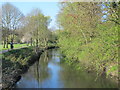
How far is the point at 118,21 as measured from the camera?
3.62 metres

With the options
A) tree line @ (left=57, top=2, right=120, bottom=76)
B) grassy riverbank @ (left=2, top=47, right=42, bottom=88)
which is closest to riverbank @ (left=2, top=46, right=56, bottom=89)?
grassy riverbank @ (left=2, top=47, right=42, bottom=88)

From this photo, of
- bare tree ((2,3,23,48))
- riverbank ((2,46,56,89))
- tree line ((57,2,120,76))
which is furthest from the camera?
bare tree ((2,3,23,48))

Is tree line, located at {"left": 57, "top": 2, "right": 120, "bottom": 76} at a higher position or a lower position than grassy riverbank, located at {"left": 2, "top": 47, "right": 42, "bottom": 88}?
higher

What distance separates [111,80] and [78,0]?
5713mm

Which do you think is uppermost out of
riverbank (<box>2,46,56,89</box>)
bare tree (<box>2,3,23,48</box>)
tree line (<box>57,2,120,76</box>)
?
bare tree (<box>2,3,23,48</box>)

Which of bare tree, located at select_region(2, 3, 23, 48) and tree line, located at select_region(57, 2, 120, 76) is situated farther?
bare tree, located at select_region(2, 3, 23, 48)

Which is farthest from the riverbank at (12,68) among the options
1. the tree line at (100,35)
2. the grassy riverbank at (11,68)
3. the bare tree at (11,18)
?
the bare tree at (11,18)

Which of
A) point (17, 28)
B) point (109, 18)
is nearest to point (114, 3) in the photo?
point (109, 18)

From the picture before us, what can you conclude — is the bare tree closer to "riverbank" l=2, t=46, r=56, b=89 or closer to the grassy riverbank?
"riverbank" l=2, t=46, r=56, b=89

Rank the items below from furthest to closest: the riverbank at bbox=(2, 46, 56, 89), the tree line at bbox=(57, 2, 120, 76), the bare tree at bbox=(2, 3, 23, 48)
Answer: the bare tree at bbox=(2, 3, 23, 48) < the riverbank at bbox=(2, 46, 56, 89) < the tree line at bbox=(57, 2, 120, 76)

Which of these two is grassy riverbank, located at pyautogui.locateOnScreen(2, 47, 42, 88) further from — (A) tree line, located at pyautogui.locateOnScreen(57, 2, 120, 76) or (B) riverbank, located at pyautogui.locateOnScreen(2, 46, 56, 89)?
(A) tree line, located at pyautogui.locateOnScreen(57, 2, 120, 76)

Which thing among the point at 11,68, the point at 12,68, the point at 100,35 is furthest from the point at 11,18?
the point at 100,35

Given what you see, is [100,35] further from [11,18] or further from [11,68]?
[11,18]

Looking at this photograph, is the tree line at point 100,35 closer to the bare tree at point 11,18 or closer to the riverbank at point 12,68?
the riverbank at point 12,68
